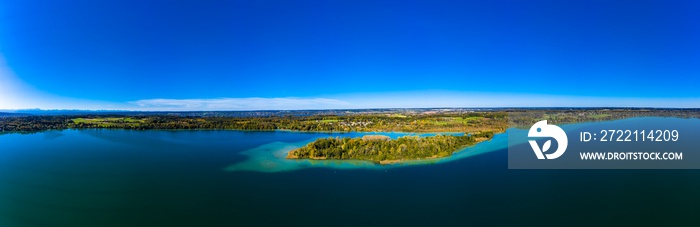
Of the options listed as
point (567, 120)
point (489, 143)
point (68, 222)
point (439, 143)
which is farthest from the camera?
point (567, 120)

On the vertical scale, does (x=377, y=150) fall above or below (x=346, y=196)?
above

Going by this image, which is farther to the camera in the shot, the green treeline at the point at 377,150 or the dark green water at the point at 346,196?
the green treeline at the point at 377,150

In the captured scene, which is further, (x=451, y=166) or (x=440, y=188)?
(x=451, y=166)

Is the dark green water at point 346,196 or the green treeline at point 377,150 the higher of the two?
the green treeline at point 377,150

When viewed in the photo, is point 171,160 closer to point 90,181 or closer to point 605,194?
point 90,181

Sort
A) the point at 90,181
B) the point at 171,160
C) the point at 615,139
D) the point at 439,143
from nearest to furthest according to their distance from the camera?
1. the point at 90,181
2. the point at 171,160
3. the point at 439,143
4. the point at 615,139

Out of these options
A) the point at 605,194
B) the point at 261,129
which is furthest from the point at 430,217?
the point at 261,129

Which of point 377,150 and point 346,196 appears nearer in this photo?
point 346,196
